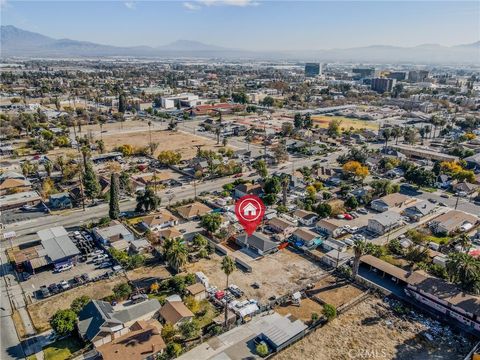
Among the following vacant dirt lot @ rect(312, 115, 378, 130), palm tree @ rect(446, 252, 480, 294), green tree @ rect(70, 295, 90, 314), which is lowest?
green tree @ rect(70, 295, 90, 314)

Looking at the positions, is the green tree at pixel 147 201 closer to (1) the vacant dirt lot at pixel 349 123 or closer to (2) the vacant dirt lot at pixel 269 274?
(2) the vacant dirt lot at pixel 269 274

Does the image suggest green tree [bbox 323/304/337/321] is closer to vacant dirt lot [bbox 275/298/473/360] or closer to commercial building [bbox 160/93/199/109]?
vacant dirt lot [bbox 275/298/473/360]

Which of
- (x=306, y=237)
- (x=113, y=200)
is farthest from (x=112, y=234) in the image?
(x=306, y=237)

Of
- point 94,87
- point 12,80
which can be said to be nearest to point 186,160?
point 94,87

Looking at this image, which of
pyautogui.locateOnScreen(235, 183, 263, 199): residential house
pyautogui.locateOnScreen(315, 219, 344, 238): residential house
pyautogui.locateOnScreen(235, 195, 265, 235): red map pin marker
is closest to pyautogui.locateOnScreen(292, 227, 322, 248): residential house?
pyautogui.locateOnScreen(315, 219, 344, 238): residential house

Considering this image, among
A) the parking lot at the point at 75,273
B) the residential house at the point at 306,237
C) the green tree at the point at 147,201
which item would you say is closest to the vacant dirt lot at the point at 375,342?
the residential house at the point at 306,237

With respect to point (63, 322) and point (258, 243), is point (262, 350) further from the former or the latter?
point (258, 243)
